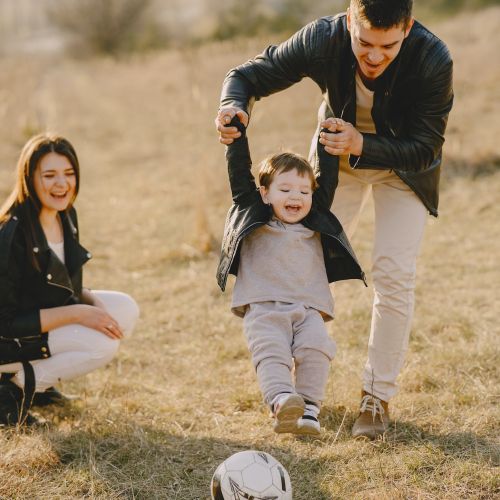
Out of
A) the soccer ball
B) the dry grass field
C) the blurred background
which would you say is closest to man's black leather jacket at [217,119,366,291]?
the soccer ball

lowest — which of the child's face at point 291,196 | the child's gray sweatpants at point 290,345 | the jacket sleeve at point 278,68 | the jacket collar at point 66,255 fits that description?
the child's gray sweatpants at point 290,345

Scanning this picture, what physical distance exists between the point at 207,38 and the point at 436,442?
24.4 m

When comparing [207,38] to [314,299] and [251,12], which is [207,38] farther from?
[314,299]

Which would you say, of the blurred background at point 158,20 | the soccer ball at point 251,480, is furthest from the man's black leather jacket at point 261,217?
the blurred background at point 158,20

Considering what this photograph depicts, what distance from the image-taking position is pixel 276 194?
3430 mm

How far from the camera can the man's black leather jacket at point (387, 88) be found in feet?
10.8

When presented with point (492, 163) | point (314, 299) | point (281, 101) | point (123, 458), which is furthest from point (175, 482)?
point (281, 101)

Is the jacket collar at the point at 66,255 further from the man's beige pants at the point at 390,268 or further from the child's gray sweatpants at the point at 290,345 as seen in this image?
the man's beige pants at the point at 390,268

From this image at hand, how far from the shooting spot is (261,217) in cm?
338

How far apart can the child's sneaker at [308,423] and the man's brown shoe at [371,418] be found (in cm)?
63

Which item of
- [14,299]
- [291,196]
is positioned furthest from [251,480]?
[14,299]

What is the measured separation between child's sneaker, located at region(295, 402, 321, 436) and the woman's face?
1806 millimetres

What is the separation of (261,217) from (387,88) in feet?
2.72

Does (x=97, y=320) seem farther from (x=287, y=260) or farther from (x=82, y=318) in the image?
(x=287, y=260)
